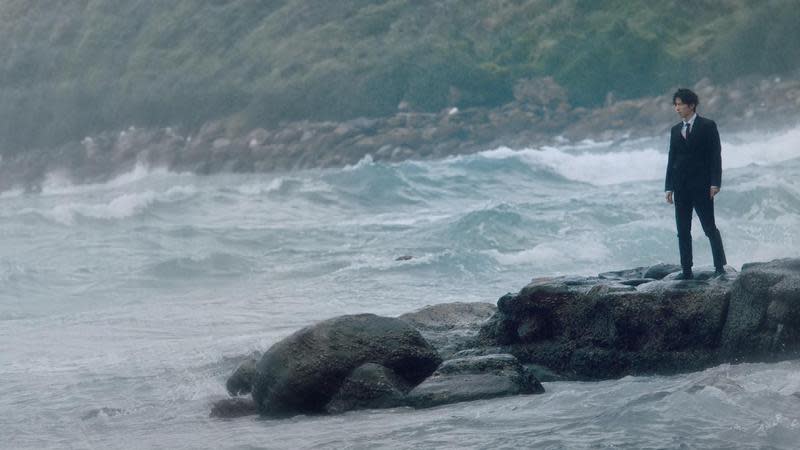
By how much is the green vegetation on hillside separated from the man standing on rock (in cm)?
4393

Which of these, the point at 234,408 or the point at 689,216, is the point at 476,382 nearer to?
the point at 234,408

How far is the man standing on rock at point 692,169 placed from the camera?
8656mm

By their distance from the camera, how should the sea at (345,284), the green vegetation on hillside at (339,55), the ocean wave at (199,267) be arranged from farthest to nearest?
the green vegetation on hillside at (339,55) → the ocean wave at (199,267) → the sea at (345,284)

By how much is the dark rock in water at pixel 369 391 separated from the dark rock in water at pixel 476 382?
0.16m

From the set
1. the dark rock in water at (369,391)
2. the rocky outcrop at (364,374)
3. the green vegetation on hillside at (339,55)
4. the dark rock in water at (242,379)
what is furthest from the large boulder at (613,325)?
the green vegetation on hillside at (339,55)

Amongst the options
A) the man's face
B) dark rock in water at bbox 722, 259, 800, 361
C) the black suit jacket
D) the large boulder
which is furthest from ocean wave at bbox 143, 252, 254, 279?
dark rock in water at bbox 722, 259, 800, 361

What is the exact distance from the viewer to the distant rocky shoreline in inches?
1924

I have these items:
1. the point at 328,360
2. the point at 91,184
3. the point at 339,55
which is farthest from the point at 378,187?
the point at 91,184

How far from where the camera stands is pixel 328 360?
8.39 metres

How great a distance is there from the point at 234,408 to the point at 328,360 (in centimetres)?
89

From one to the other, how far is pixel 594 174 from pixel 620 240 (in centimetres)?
1814

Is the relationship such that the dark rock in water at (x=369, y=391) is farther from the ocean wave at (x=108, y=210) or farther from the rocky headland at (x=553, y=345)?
the ocean wave at (x=108, y=210)

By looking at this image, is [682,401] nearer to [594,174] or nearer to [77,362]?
[77,362]

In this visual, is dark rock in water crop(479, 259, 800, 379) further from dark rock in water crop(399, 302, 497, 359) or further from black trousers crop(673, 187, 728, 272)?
dark rock in water crop(399, 302, 497, 359)
